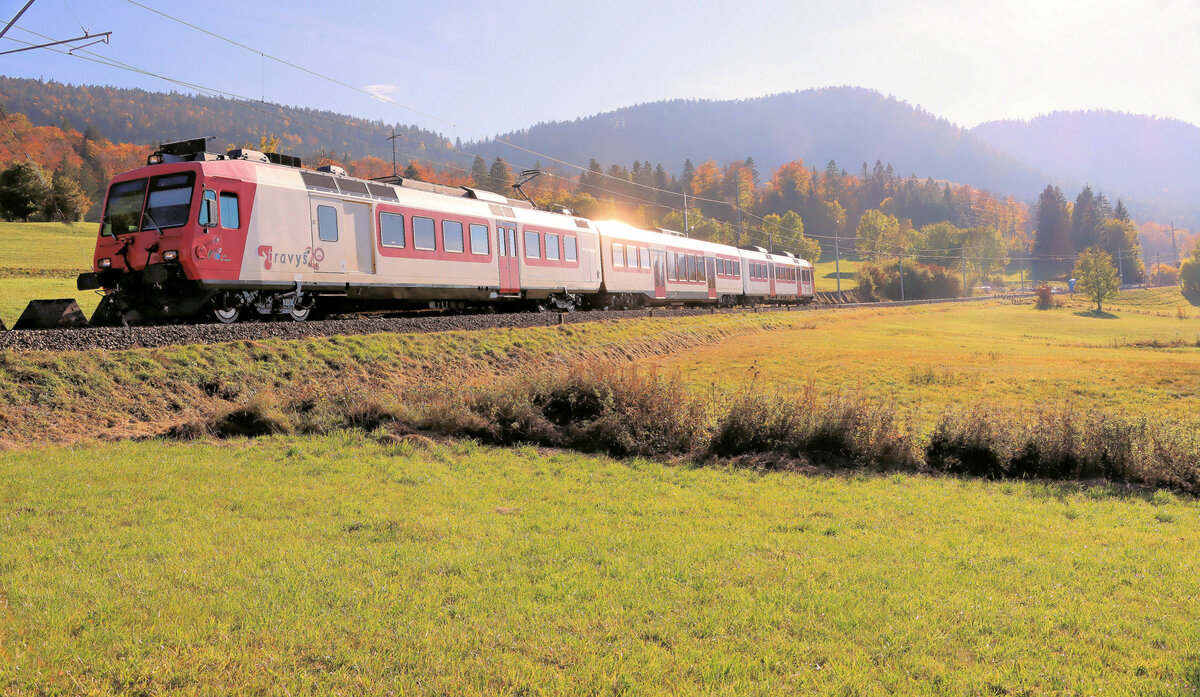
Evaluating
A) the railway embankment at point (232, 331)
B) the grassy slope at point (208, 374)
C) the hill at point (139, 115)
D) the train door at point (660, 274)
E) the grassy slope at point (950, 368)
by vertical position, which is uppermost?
the hill at point (139, 115)

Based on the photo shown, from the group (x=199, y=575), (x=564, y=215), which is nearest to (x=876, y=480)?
(x=199, y=575)

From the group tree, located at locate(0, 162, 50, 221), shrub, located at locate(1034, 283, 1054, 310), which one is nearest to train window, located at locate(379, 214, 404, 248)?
tree, located at locate(0, 162, 50, 221)

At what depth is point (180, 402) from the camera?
42.3 ft

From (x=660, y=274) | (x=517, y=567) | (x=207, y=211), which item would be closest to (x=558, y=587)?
(x=517, y=567)

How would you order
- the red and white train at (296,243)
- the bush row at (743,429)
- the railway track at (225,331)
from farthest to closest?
the red and white train at (296,243) < the railway track at (225,331) < the bush row at (743,429)

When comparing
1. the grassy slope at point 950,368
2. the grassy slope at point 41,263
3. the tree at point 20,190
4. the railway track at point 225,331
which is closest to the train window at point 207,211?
the railway track at point 225,331

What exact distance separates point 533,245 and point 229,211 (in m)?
12.4

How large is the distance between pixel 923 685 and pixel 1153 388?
24.2 m

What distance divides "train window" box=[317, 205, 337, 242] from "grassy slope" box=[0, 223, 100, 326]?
14912 millimetres

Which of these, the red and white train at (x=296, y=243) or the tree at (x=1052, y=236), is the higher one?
the tree at (x=1052, y=236)

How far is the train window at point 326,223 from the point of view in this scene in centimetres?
1778

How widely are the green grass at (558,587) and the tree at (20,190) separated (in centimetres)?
6450

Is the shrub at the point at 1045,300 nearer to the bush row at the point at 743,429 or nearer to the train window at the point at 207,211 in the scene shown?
the bush row at the point at 743,429

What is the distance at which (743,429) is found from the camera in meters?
13.0
